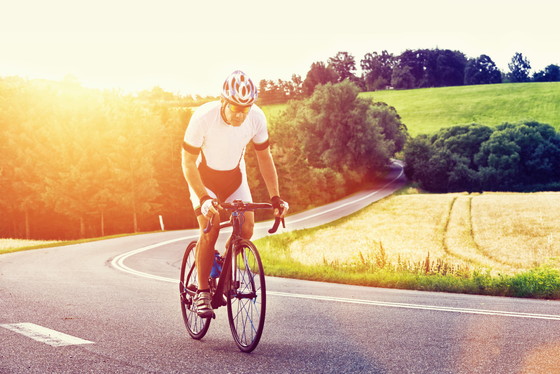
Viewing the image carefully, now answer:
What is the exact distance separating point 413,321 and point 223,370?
287cm

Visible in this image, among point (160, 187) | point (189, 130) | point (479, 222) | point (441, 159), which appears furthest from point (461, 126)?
point (189, 130)

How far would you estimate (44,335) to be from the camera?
6410 millimetres

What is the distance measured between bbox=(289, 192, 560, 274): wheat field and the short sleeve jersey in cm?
1169

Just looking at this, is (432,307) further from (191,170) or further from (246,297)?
(191,170)

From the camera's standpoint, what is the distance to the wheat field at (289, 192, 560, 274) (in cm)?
2362

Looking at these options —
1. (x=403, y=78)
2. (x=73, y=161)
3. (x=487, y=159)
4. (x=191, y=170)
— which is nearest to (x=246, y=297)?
(x=191, y=170)

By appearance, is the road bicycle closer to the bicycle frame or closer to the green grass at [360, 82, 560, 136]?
the bicycle frame

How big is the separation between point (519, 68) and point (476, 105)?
42.7 meters

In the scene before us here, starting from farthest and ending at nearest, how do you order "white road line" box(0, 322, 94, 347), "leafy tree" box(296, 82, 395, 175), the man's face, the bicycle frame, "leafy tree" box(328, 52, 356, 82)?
"leafy tree" box(328, 52, 356, 82) < "leafy tree" box(296, 82, 395, 175) < "white road line" box(0, 322, 94, 347) < the bicycle frame < the man's face

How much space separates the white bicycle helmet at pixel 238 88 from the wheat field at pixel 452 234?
12.4 meters

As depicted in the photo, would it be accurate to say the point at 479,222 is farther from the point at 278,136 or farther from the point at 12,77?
the point at 278,136

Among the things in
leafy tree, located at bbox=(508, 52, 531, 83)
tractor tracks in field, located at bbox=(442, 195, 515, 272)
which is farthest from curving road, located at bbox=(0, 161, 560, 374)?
leafy tree, located at bbox=(508, 52, 531, 83)

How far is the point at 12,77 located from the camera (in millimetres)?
56719

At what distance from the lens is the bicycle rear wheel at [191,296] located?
635 cm
